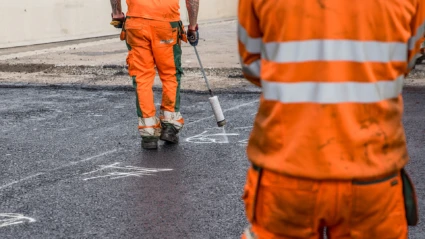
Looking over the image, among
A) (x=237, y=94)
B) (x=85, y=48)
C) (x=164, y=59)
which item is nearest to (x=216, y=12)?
(x=85, y=48)

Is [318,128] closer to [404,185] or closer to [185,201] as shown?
[404,185]

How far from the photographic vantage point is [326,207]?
292cm

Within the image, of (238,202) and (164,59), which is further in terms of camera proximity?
(164,59)

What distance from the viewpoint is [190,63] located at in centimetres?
1498

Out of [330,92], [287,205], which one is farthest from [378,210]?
[330,92]

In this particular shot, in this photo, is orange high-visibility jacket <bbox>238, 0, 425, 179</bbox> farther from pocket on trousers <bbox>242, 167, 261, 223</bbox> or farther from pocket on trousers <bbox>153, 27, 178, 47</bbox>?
pocket on trousers <bbox>153, 27, 178, 47</bbox>

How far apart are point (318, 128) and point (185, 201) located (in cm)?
332

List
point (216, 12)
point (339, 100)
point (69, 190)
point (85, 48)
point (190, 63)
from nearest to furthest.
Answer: point (339, 100), point (69, 190), point (190, 63), point (85, 48), point (216, 12)

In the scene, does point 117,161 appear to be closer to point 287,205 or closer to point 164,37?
point 164,37

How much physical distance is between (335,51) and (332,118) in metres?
0.21

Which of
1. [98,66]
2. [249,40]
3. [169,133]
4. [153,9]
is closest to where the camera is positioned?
[249,40]

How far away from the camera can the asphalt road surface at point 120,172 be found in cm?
562

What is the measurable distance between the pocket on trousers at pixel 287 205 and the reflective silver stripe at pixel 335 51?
0.39 m

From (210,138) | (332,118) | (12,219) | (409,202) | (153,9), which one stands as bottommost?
(210,138)
